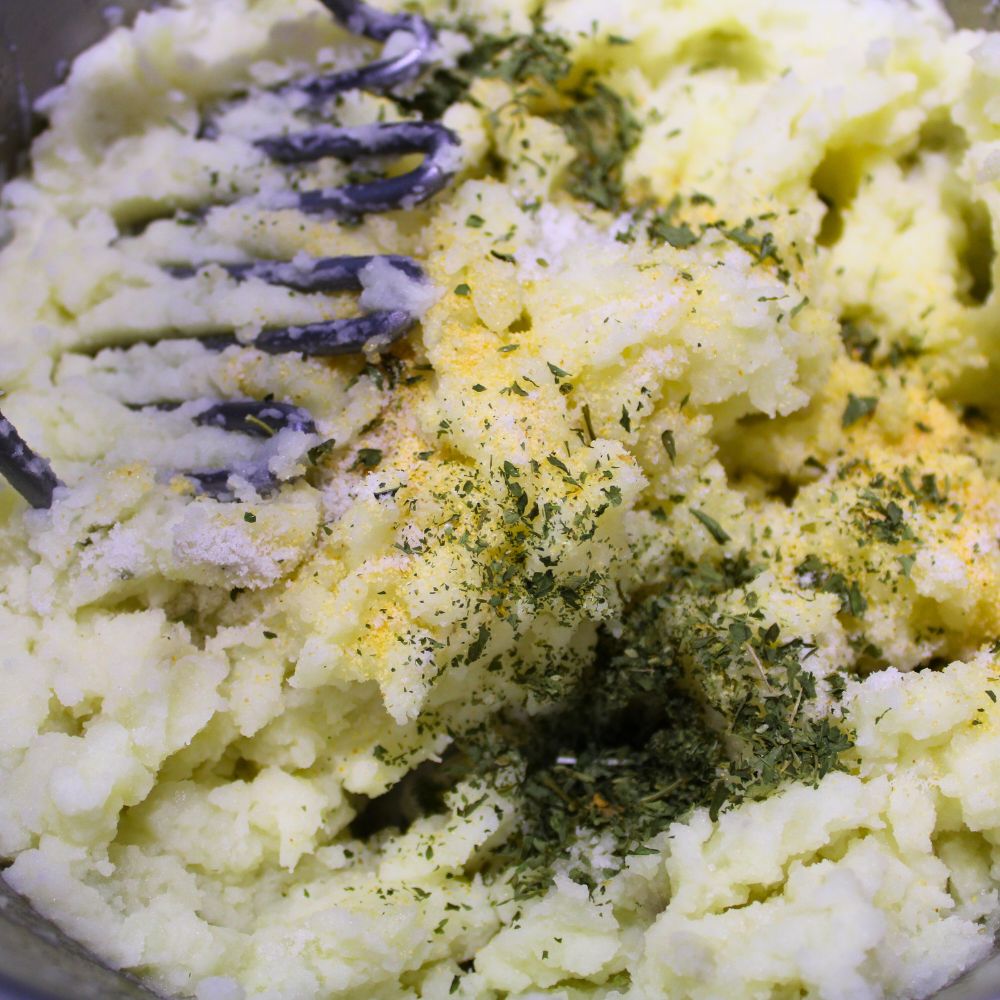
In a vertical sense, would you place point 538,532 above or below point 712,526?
above

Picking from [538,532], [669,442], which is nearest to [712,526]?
[669,442]

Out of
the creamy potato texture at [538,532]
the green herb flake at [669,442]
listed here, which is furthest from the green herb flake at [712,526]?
the green herb flake at [669,442]

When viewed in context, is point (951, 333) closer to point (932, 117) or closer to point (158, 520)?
point (932, 117)

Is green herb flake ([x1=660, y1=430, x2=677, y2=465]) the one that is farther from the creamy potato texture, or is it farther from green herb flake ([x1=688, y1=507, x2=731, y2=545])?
green herb flake ([x1=688, y1=507, x2=731, y2=545])

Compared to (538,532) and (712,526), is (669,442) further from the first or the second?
(538,532)

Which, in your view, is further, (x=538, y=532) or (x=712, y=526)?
(x=712, y=526)

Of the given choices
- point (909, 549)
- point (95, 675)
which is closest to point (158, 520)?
point (95, 675)

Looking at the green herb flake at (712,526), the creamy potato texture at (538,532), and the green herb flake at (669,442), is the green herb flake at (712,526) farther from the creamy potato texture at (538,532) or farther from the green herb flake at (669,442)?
the green herb flake at (669,442)

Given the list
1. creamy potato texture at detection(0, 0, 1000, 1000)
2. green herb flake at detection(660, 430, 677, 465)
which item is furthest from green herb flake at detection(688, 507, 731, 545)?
green herb flake at detection(660, 430, 677, 465)
